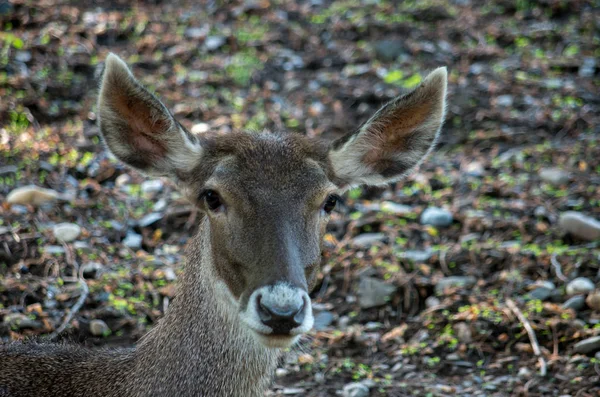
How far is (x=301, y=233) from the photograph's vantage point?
14.8 ft

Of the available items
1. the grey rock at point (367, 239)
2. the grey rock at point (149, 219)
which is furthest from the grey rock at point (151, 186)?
the grey rock at point (367, 239)

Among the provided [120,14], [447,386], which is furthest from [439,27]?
[447,386]

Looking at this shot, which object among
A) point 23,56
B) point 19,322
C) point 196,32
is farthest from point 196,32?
point 19,322

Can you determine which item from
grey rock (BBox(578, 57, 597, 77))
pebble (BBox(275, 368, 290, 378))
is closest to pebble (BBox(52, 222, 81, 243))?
pebble (BBox(275, 368, 290, 378))

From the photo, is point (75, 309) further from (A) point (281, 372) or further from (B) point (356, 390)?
(B) point (356, 390)

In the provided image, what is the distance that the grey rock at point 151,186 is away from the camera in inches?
337

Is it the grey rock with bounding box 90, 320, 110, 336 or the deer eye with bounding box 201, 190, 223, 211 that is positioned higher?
the deer eye with bounding box 201, 190, 223, 211

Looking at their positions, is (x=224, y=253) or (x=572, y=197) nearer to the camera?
(x=224, y=253)

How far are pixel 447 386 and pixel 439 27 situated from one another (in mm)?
6960

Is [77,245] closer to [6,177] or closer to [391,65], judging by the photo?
[6,177]

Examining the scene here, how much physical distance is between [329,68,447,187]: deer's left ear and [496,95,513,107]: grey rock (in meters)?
5.00

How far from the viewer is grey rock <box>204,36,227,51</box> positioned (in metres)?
11.5

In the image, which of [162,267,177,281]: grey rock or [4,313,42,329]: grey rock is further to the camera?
[162,267,177,281]: grey rock

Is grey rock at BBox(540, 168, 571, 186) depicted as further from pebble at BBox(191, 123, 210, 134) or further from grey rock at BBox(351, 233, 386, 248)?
pebble at BBox(191, 123, 210, 134)
